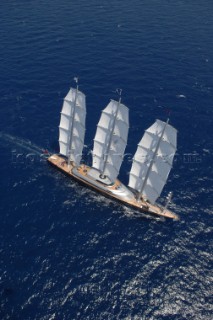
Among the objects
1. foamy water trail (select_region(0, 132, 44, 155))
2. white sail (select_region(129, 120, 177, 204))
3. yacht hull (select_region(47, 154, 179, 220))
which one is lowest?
yacht hull (select_region(47, 154, 179, 220))

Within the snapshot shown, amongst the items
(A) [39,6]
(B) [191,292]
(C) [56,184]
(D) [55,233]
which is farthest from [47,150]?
(A) [39,6]

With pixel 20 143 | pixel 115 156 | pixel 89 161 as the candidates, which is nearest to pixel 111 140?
pixel 115 156

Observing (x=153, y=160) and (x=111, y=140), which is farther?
(x=111, y=140)

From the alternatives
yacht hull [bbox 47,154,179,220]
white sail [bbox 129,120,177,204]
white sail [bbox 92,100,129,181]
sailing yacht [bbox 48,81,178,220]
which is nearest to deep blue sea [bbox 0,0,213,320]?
yacht hull [bbox 47,154,179,220]

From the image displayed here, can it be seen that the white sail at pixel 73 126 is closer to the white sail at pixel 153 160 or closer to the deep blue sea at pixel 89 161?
the deep blue sea at pixel 89 161

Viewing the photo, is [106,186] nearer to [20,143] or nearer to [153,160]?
[153,160]

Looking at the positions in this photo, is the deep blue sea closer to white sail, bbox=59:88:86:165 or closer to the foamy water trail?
the foamy water trail
